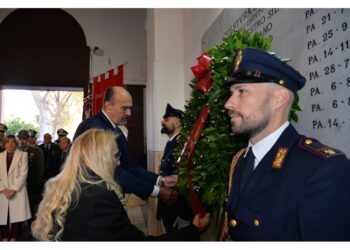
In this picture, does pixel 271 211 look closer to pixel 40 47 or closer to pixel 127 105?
pixel 127 105

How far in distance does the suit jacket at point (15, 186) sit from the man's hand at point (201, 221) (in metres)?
3.51

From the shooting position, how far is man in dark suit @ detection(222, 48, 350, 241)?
110cm

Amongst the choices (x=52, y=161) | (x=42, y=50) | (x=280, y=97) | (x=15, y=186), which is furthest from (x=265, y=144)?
(x=42, y=50)

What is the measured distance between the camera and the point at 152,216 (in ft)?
18.6

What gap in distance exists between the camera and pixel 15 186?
456 centimetres

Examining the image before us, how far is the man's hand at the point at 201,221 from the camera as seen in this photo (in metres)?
1.99

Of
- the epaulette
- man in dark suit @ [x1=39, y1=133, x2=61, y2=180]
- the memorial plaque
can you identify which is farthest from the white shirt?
man in dark suit @ [x1=39, y1=133, x2=61, y2=180]

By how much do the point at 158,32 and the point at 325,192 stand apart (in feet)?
17.4

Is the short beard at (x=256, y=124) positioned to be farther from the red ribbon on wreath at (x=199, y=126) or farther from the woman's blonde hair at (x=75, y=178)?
the woman's blonde hair at (x=75, y=178)

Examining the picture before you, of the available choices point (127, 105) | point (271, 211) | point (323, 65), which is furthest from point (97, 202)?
point (127, 105)

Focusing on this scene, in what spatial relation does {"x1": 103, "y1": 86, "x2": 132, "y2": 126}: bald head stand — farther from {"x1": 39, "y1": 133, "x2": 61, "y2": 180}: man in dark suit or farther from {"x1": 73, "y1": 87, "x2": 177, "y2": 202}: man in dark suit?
{"x1": 39, "y1": 133, "x2": 61, "y2": 180}: man in dark suit

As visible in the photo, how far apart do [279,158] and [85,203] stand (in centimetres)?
92

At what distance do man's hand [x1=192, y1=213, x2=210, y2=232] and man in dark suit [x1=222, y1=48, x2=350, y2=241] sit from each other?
0.44 metres

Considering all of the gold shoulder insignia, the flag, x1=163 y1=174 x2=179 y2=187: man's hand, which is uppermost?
the flag
